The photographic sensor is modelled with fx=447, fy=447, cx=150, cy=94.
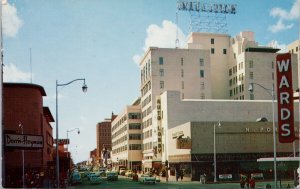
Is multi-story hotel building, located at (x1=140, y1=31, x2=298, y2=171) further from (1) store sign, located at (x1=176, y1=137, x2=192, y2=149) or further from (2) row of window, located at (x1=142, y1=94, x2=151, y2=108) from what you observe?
(1) store sign, located at (x1=176, y1=137, x2=192, y2=149)

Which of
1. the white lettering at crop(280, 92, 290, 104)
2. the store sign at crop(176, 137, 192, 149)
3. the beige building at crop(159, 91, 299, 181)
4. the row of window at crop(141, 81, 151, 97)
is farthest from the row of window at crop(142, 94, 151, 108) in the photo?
the white lettering at crop(280, 92, 290, 104)

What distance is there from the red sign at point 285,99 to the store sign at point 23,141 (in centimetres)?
1890

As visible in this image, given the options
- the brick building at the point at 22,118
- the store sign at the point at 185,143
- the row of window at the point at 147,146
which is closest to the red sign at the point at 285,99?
the brick building at the point at 22,118

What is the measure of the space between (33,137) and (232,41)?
83.9 metres

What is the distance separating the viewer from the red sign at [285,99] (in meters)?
28.1

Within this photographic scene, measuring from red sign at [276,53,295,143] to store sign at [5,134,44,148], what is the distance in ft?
62.0

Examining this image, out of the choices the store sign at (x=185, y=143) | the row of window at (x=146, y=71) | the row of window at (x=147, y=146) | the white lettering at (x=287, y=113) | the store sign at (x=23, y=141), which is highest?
the row of window at (x=146, y=71)

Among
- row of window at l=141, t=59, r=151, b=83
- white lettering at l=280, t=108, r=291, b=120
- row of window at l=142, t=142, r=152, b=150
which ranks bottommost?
row of window at l=142, t=142, r=152, b=150

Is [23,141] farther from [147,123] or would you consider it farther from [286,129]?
[147,123]

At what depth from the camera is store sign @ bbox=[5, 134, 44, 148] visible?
32.7 m

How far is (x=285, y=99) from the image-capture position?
28344 millimetres

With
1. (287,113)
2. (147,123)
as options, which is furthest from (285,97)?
(147,123)

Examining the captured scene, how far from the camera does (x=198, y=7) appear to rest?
282 ft

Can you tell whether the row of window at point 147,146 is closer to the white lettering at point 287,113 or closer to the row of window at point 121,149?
the row of window at point 121,149
